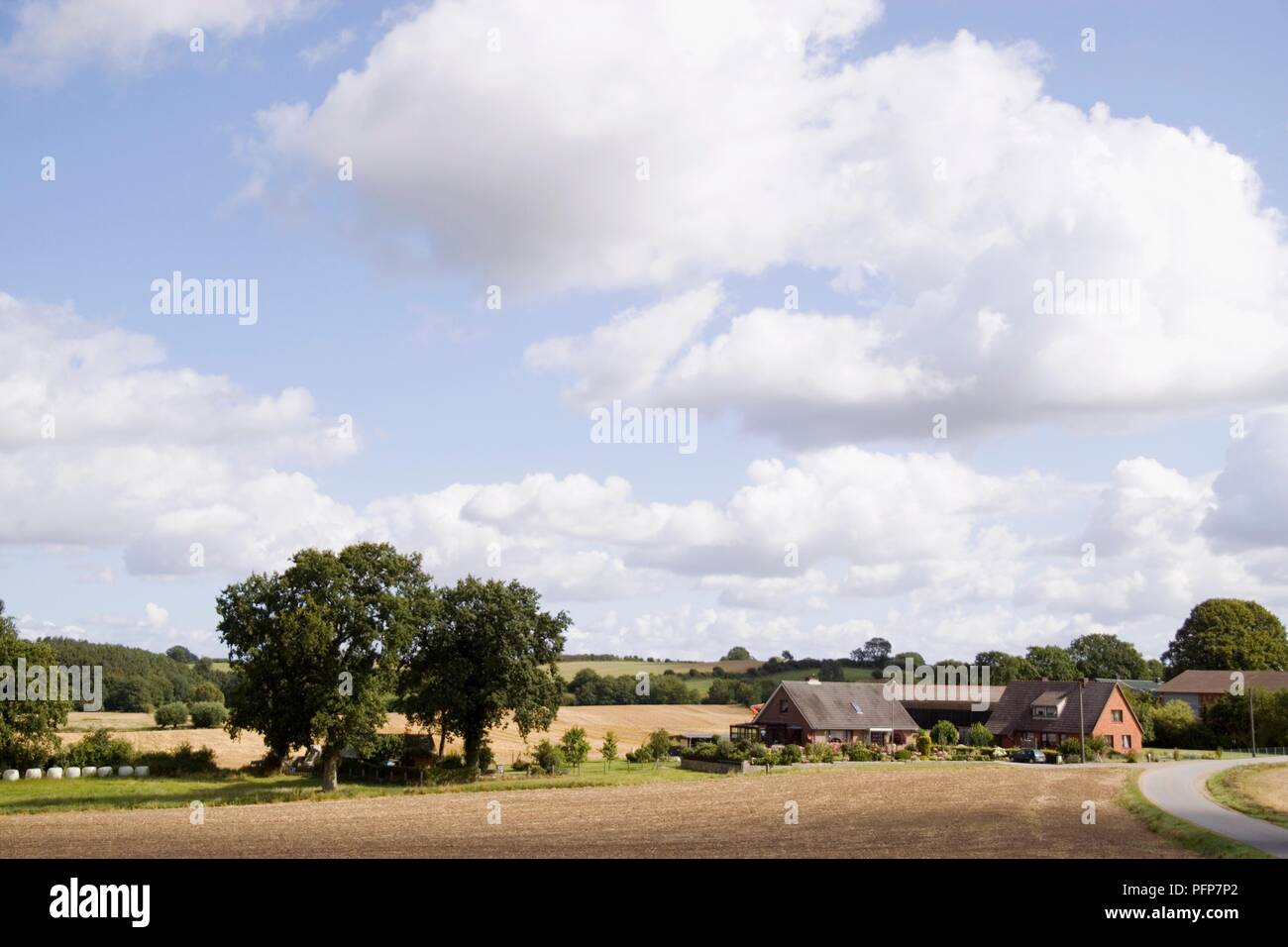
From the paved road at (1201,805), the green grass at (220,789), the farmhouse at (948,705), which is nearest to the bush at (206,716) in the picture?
the green grass at (220,789)

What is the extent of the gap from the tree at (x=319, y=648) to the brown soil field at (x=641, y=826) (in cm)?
558

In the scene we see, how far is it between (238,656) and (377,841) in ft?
84.5

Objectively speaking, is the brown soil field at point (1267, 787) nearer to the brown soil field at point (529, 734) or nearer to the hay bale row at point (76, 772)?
the brown soil field at point (529, 734)

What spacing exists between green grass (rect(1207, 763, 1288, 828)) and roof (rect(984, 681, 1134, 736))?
24000mm

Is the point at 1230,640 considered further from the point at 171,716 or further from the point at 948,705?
the point at 171,716

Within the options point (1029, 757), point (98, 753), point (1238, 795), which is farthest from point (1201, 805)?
point (98, 753)

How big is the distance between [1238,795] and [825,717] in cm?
4712

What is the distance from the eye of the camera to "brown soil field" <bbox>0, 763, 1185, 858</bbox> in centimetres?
3391

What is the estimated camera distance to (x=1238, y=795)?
5381 cm

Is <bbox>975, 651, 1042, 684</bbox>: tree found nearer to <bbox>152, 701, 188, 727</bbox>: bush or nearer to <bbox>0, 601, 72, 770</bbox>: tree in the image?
<bbox>152, 701, 188, 727</bbox>: bush

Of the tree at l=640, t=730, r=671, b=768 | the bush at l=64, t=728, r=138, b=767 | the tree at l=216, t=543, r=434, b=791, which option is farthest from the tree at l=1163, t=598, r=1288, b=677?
the bush at l=64, t=728, r=138, b=767

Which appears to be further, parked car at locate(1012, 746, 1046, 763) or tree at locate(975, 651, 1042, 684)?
tree at locate(975, 651, 1042, 684)

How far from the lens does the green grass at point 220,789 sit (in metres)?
51.7

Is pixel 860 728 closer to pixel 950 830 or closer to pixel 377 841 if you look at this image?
pixel 950 830
